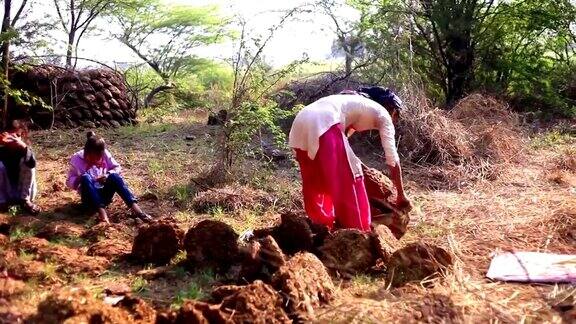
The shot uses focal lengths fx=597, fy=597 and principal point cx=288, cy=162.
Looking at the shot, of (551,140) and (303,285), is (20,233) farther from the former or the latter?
(551,140)

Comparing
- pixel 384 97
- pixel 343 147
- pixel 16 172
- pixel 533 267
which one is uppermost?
pixel 384 97

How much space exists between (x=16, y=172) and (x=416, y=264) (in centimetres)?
374

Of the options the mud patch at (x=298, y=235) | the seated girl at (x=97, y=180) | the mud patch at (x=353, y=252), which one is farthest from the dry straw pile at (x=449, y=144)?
the seated girl at (x=97, y=180)

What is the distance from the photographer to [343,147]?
4230mm

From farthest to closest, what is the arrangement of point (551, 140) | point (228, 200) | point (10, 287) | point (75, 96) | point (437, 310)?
point (75, 96), point (551, 140), point (228, 200), point (10, 287), point (437, 310)

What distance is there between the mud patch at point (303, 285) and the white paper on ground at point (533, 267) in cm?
112

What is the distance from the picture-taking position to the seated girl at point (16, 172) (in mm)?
5297

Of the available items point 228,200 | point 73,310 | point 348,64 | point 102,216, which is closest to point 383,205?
point 228,200

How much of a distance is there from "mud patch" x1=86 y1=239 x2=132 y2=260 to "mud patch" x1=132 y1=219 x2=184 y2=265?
0.15m

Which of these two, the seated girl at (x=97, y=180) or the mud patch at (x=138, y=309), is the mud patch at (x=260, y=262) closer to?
the mud patch at (x=138, y=309)

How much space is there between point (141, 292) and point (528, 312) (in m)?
2.14

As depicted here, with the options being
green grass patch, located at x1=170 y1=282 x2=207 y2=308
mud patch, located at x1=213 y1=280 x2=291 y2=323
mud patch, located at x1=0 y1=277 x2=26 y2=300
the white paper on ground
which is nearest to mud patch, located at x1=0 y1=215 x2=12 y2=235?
mud patch, located at x1=0 y1=277 x2=26 y2=300

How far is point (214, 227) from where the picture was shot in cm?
400

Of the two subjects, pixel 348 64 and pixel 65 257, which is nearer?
pixel 65 257
